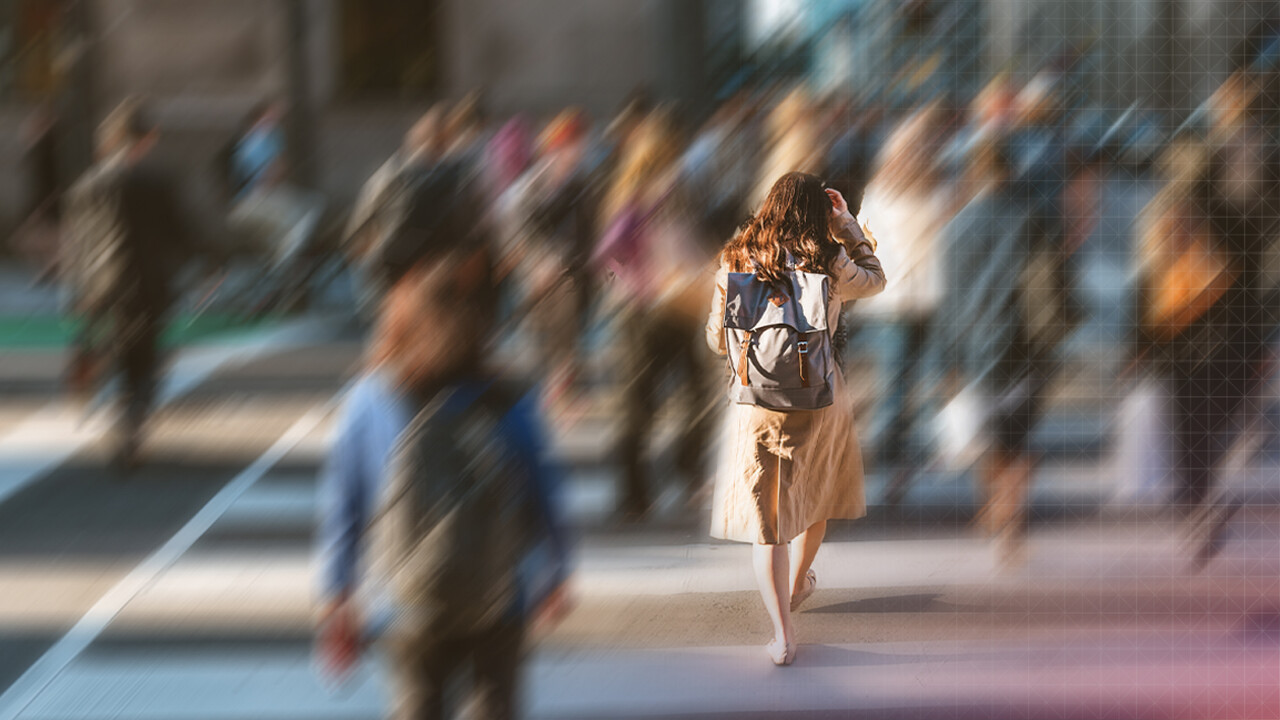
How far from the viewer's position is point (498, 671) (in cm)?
268

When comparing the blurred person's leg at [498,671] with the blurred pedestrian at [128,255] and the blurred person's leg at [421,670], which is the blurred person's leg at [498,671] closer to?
the blurred person's leg at [421,670]

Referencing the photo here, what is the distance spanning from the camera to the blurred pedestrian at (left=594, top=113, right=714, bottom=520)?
18.7 ft

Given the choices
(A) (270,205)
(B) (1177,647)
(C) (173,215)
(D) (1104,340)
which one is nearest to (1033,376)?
(B) (1177,647)

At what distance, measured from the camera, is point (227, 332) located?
1094cm

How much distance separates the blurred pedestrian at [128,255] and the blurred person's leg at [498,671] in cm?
440

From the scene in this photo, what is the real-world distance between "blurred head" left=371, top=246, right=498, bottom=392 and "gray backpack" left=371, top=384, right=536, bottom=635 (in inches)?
2.2

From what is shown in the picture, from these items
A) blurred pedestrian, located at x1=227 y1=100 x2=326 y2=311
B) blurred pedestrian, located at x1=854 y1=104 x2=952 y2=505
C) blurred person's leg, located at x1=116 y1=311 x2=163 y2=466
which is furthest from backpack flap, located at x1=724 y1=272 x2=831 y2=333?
blurred pedestrian, located at x1=227 y1=100 x2=326 y2=311

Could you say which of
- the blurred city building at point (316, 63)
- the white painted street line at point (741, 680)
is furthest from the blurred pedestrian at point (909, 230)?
the blurred city building at point (316, 63)

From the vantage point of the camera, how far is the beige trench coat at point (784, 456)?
13.5ft

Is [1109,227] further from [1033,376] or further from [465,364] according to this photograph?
[465,364]

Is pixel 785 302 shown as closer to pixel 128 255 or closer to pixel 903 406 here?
pixel 903 406

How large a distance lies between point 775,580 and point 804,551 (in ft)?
1.41

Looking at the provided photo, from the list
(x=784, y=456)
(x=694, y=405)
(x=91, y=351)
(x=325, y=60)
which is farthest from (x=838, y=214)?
(x=325, y=60)

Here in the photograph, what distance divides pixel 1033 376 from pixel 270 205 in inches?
363
